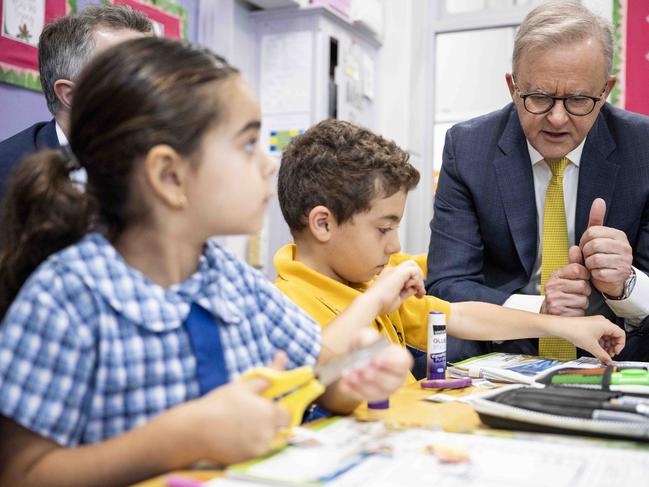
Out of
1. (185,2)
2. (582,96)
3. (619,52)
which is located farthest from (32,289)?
(619,52)

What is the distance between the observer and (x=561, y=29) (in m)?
1.69

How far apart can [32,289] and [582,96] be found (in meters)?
1.42

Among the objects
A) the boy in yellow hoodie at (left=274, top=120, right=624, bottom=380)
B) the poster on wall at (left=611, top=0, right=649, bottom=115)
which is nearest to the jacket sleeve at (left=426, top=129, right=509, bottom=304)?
the boy in yellow hoodie at (left=274, top=120, right=624, bottom=380)

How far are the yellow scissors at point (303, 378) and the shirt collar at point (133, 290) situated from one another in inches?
5.0

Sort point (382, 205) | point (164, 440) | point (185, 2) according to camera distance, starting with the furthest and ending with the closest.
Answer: point (185, 2)
point (382, 205)
point (164, 440)

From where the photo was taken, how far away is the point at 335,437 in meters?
0.79

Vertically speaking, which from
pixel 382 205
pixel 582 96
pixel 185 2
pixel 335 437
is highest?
pixel 185 2

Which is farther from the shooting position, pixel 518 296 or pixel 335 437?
pixel 518 296

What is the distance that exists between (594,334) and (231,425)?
983 mm

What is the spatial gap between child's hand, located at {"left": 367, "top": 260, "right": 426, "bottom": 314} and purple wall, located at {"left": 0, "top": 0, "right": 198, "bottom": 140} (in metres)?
1.20

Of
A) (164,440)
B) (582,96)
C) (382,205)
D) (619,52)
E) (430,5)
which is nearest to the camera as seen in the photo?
(164,440)

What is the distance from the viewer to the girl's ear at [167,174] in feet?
2.64

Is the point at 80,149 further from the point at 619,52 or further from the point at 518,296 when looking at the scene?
the point at 619,52

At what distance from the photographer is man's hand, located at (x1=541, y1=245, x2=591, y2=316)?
1.60 m
